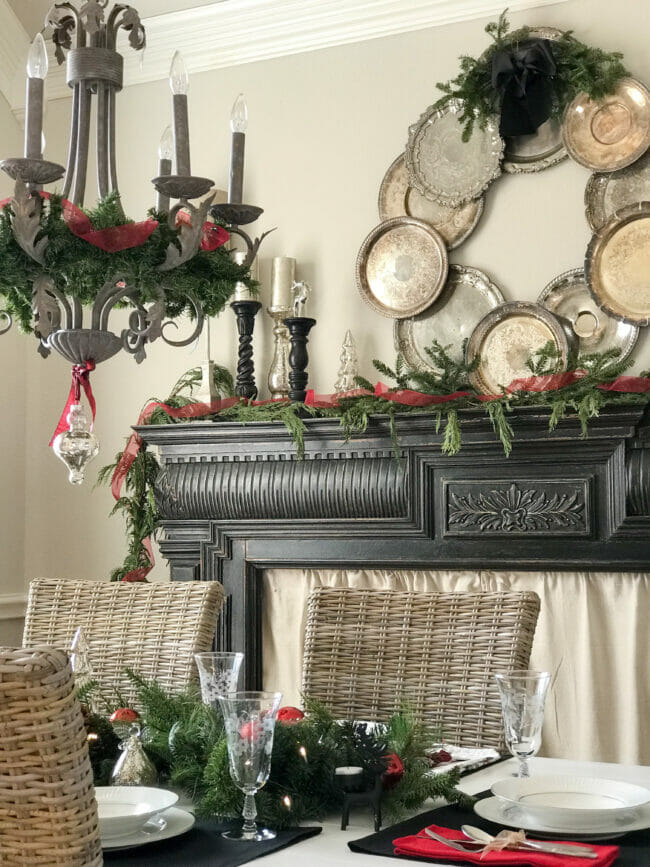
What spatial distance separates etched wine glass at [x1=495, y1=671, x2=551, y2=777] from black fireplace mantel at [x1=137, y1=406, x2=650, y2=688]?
160cm

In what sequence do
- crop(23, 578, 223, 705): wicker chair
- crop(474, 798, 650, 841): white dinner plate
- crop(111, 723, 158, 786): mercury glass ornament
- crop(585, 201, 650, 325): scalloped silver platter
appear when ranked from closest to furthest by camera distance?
crop(474, 798, 650, 841): white dinner plate, crop(111, 723, 158, 786): mercury glass ornament, crop(23, 578, 223, 705): wicker chair, crop(585, 201, 650, 325): scalloped silver platter

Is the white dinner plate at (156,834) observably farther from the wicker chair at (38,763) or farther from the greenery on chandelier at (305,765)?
the wicker chair at (38,763)

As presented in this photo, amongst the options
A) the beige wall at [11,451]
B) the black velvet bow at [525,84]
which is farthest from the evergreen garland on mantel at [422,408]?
the black velvet bow at [525,84]

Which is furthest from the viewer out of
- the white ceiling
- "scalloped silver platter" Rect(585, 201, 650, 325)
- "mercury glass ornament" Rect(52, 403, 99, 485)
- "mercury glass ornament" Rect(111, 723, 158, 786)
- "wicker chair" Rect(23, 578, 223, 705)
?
the white ceiling

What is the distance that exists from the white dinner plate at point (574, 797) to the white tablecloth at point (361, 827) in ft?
0.44

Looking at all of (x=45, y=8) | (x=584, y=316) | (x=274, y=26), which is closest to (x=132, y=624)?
(x=584, y=316)

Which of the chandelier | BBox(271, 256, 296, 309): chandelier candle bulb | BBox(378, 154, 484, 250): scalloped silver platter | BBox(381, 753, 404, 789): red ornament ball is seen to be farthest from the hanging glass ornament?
BBox(381, 753, 404, 789): red ornament ball

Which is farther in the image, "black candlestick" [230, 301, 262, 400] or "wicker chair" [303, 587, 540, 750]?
"black candlestick" [230, 301, 262, 400]

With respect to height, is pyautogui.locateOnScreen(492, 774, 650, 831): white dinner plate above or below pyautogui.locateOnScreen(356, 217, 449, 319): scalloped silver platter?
below

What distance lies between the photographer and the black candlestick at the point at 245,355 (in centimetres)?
373

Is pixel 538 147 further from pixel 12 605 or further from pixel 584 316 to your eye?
pixel 12 605

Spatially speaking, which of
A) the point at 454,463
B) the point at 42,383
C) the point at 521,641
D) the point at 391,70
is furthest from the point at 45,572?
the point at 521,641

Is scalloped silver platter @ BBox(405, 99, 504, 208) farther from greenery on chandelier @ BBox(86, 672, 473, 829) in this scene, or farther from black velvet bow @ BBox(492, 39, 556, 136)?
greenery on chandelier @ BBox(86, 672, 473, 829)

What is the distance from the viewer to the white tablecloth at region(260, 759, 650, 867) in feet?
4.01
